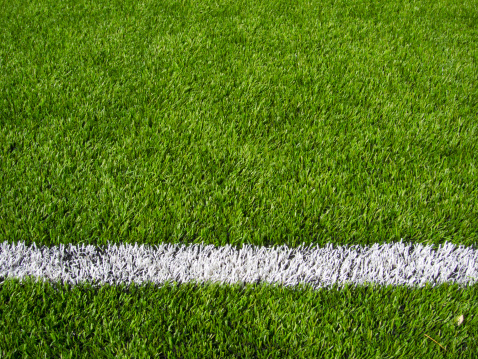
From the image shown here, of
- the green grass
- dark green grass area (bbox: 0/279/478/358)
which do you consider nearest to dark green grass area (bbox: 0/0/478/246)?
the green grass

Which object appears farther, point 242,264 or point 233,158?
point 233,158

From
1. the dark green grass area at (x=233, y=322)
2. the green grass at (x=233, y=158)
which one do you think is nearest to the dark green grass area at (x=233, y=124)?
the green grass at (x=233, y=158)

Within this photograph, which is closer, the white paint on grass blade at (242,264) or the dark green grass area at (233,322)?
the dark green grass area at (233,322)

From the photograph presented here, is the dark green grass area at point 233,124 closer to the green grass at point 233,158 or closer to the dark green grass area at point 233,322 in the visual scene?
the green grass at point 233,158

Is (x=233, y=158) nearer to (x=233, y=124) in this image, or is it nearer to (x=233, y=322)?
(x=233, y=124)

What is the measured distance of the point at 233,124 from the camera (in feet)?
6.91

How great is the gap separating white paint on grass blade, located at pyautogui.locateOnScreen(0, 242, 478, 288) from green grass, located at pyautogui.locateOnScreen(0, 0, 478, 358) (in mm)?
48

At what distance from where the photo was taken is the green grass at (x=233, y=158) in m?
1.35

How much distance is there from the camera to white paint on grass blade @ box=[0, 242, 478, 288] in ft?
4.85

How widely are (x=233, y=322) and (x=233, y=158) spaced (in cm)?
81

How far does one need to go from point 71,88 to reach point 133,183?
2.88 ft

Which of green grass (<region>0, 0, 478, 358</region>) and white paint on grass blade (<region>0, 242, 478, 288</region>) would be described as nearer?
green grass (<region>0, 0, 478, 358</region>)

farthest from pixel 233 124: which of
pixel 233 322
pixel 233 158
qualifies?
pixel 233 322

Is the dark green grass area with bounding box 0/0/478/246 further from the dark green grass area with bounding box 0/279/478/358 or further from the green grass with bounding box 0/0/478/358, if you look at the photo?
the dark green grass area with bounding box 0/279/478/358
